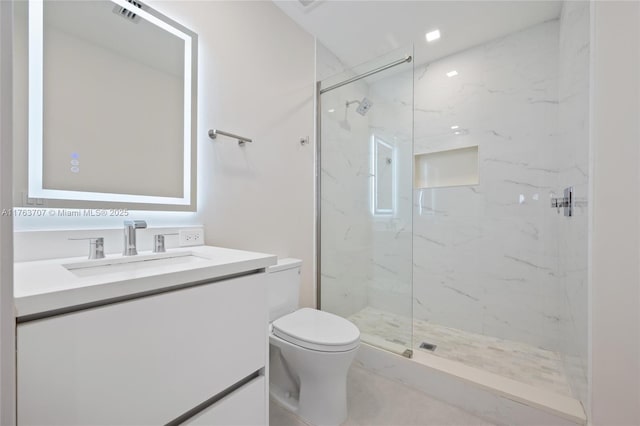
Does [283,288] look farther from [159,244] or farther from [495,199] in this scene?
[495,199]

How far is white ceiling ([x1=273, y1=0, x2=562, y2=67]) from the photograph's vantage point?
1.74 metres

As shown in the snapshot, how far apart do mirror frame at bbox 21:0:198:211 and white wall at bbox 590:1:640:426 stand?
1761mm

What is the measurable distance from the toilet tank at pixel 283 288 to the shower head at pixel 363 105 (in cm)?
134

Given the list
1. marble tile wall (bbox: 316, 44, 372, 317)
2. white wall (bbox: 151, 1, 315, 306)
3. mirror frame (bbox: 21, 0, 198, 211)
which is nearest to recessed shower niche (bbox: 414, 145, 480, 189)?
marble tile wall (bbox: 316, 44, 372, 317)

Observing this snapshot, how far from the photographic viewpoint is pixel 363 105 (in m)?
2.13

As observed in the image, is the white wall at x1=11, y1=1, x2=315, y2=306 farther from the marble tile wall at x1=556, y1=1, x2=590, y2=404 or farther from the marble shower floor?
the marble tile wall at x1=556, y1=1, x2=590, y2=404

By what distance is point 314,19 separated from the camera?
1.89 metres

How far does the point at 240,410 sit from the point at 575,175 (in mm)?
1867

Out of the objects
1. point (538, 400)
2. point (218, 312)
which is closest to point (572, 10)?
point (538, 400)

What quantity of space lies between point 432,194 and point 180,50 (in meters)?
2.15

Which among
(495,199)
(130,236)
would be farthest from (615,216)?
(130,236)

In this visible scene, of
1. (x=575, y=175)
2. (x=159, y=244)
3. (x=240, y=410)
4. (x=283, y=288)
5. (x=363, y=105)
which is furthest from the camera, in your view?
(x=363, y=105)

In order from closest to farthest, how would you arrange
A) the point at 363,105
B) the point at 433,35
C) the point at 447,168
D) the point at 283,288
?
1. the point at 283,288
2. the point at 433,35
3. the point at 363,105
4. the point at 447,168

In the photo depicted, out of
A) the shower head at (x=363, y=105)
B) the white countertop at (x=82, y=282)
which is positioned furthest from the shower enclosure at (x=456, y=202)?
the white countertop at (x=82, y=282)
